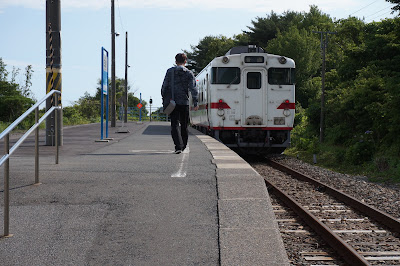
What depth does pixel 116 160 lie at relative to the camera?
9.24 metres

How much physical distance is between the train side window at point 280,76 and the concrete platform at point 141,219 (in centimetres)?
903

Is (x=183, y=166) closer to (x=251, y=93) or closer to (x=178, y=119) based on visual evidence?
(x=178, y=119)

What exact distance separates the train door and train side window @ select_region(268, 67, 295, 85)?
216 mm

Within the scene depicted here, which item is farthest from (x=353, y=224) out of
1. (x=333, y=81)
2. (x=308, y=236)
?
(x=333, y=81)

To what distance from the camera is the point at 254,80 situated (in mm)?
16281

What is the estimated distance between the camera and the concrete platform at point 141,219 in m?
4.10

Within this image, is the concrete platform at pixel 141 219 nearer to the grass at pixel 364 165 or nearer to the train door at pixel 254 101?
the train door at pixel 254 101

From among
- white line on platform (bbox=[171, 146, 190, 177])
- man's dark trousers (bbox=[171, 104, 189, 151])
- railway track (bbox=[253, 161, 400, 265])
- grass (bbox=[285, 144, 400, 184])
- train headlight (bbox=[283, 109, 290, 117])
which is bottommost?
grass (bbox=[285, 144, 400, 184])

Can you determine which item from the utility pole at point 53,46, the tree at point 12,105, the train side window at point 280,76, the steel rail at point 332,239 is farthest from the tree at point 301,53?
the steel rail at point 332,239

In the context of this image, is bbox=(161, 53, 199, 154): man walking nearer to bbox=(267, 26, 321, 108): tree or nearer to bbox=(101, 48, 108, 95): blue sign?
bbox=(101, 48, 108, 95): blue sign

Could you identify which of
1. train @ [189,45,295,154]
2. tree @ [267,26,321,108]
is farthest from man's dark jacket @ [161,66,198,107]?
tree @ [267,26,321,108]

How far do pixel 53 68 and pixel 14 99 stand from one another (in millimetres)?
14772

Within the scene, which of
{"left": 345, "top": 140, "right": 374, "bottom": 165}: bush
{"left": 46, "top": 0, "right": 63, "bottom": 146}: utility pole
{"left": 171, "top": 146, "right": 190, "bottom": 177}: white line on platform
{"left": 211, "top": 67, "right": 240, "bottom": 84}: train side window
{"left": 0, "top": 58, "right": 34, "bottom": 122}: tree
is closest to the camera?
{"left": 171, "top": 146, "right": 190, "bottom": 177}: white line on platform

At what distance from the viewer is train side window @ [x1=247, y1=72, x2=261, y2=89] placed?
1625cm
